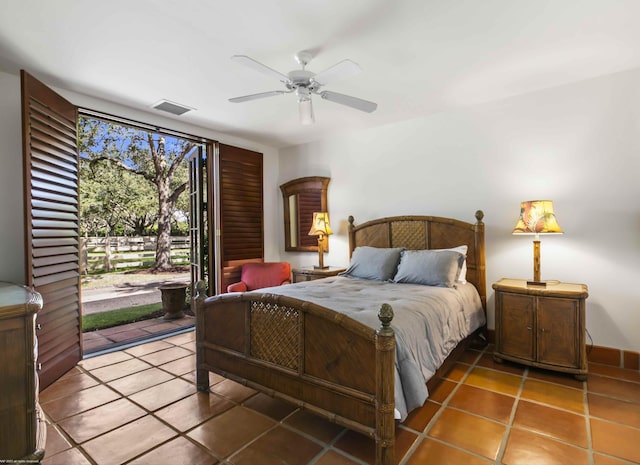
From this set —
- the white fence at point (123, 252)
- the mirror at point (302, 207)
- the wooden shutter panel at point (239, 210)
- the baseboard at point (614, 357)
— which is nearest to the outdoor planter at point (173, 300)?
the wooden shutter panel at point (239, 210)

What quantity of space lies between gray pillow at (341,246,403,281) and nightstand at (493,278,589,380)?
3.19 ft

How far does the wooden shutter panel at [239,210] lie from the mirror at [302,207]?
0.44m

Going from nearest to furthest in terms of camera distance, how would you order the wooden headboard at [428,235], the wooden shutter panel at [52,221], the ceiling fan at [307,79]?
the ceiling fan at [307,79] → the wooden shutter panel at [52,221] → the wooden headboard at [428,235]

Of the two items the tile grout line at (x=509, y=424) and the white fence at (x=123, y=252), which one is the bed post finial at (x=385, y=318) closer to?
A: the tile grout line at (x=509, y=424)

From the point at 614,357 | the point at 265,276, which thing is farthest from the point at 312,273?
the point at 614,357

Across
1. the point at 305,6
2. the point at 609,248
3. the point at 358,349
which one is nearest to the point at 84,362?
the point at 358,349

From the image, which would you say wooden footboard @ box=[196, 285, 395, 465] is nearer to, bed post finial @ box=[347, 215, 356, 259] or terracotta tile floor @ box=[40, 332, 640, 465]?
terracotta tile floor @ box=[40, 332, 640, 465]

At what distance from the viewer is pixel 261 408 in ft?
7.67

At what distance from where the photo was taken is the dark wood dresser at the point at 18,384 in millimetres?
1606

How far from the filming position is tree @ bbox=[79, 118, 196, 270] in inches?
252

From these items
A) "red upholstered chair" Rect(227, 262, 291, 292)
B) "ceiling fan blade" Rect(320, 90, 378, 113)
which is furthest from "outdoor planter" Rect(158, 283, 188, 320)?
"ceiling fan blade" Rect(320, 90, 378, 113)

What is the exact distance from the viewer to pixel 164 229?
770 centimetres

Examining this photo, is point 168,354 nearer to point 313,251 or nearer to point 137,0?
point 313,251

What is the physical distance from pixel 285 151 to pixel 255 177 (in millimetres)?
739
